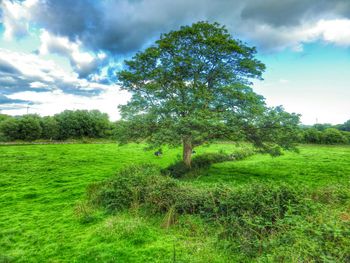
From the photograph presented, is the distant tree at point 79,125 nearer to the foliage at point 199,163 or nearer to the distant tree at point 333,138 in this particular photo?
the foliage at point 199,163

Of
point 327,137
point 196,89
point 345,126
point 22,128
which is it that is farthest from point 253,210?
point 345,126

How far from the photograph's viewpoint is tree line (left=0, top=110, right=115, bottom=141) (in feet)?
192

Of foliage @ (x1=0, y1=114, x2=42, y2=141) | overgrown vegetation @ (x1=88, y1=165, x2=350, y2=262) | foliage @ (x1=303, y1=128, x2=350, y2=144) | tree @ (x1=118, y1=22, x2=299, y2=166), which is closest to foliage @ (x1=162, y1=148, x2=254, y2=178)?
tree @ (x1=118, y1=22, x2=299, y2=166)

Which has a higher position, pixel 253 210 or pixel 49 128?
pixel 49 128

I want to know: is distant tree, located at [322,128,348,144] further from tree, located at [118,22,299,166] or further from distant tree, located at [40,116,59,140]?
distant tree, located at [40,116,59,140]

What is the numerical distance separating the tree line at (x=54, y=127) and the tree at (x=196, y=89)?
39060 millimetres

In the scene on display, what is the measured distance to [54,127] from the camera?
215ft

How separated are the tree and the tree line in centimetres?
3906

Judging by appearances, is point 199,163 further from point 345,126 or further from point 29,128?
point 345,126

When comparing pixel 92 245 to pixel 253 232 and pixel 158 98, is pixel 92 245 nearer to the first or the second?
pixel 253 232

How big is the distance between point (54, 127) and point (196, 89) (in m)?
62.7

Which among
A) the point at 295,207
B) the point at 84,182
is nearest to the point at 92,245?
the point at 295,207

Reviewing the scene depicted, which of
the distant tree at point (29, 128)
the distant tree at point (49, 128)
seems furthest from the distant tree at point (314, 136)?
the distant tree at point (29, 128)

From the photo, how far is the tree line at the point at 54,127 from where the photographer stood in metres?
58.5
